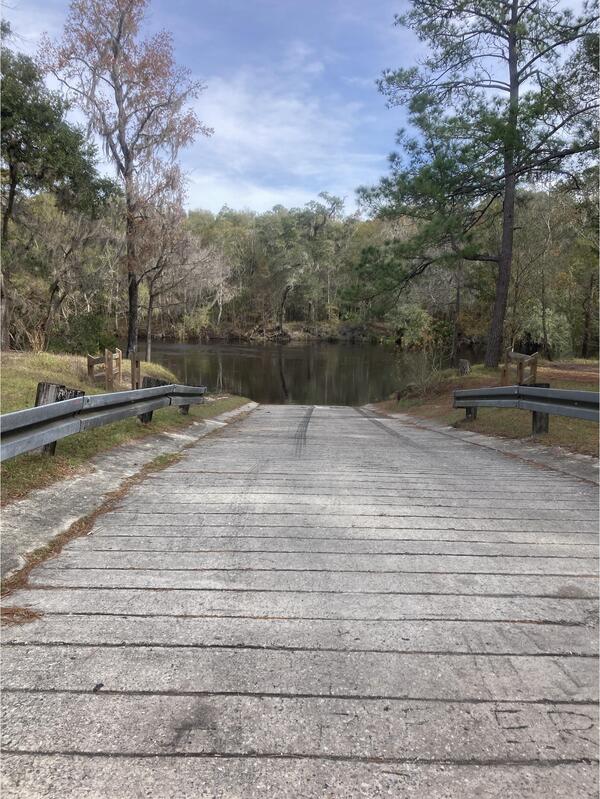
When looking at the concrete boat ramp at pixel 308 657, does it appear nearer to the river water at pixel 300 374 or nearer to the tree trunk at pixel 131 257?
the river water at pixel 300 374

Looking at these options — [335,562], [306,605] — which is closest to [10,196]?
[335,562]

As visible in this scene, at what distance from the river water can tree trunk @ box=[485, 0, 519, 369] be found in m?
2.96

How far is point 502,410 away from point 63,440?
9275 mm

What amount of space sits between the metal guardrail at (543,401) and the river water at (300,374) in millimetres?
11857

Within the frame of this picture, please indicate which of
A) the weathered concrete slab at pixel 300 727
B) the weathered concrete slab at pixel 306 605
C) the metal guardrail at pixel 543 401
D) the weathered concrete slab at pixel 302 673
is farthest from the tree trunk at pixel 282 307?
Answer: the weathered concrete slab at pixel 300 727

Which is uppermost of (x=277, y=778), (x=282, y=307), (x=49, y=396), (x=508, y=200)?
(x=282, y=307)

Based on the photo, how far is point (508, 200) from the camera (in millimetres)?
18469

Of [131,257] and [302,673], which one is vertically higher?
[131,257]

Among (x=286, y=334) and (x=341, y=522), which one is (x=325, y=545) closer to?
(x=341, y=522)

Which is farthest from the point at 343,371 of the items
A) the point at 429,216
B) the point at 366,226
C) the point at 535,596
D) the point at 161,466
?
the point at 366,226

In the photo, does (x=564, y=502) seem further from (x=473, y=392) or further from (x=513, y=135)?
(x=513, y=135)

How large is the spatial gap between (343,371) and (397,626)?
40.0 metres

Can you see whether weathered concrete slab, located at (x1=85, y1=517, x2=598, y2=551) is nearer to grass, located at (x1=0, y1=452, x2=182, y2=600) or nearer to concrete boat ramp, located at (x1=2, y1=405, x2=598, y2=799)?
concrete boat ramp, located at (x1=2, y1=405, x2=598, y2=799)

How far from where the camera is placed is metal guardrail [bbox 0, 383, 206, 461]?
13.2ft
